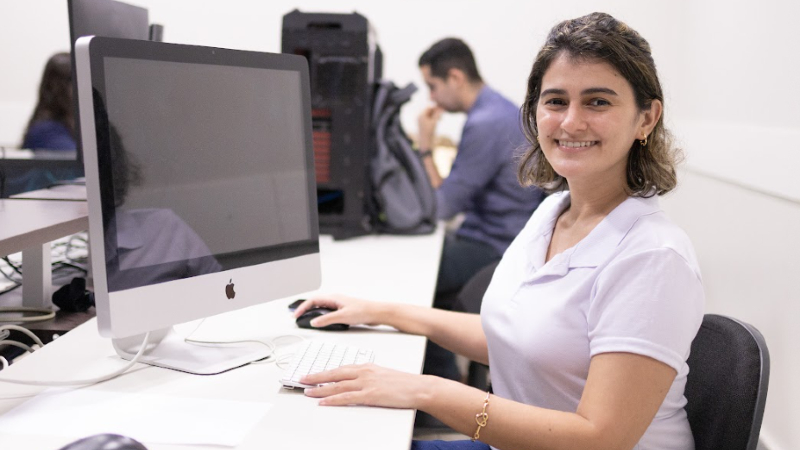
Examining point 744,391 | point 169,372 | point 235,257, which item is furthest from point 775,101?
point 169,372

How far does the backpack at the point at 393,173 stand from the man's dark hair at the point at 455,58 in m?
0.75

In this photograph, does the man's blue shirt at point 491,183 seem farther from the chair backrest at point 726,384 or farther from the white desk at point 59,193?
the chair backrest at point 726,384

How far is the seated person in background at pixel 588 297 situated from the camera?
3.28ft

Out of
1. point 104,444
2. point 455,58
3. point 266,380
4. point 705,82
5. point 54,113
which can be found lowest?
point 266,380

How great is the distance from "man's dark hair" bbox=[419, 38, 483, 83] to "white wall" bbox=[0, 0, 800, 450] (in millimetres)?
392

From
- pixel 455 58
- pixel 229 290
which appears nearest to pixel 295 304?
pixel 229 290

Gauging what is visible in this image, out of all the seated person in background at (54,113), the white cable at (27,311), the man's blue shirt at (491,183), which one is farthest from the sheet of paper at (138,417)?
the seated person in background at (54,113)

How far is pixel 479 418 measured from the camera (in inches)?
41.4

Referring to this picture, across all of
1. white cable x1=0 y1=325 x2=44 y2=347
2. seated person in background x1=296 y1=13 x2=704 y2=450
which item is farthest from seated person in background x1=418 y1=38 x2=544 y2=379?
white cable x1=0 y1=325 x2=44 y2=347

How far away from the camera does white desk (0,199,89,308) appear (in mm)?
1162

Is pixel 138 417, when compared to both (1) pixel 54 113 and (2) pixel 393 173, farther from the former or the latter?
(1) pixel 54 113

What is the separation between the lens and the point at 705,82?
289 centimetres

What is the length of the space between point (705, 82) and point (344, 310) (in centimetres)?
211

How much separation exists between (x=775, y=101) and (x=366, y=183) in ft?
4.10
